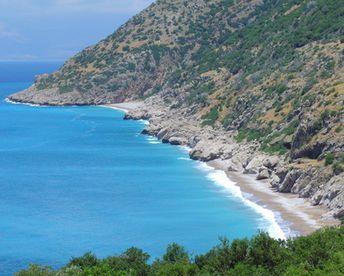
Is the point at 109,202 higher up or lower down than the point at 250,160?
lower down

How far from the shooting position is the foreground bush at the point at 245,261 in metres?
Answer: 39.3

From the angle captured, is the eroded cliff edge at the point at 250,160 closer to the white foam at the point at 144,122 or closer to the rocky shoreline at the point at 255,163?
the rocky shoreline at the point at 255,163

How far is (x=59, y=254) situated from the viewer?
56875mm

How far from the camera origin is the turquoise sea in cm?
5948

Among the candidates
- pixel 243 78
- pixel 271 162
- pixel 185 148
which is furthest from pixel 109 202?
pixel 243 78

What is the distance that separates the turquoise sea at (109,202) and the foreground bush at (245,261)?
36.8 feet

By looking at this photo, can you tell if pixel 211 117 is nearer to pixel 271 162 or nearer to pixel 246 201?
pixel 271 162

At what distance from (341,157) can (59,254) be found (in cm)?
2621

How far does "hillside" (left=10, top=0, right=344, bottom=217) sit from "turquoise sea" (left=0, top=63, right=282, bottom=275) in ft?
18.6

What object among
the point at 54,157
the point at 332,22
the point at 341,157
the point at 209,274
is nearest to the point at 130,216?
the point at 341,157

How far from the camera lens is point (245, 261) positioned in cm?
4216

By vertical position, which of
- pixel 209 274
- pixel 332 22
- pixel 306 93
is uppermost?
pixel 332 22

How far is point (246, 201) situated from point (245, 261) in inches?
1136

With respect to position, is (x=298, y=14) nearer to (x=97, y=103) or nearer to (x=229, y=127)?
(x=229, y=127)
